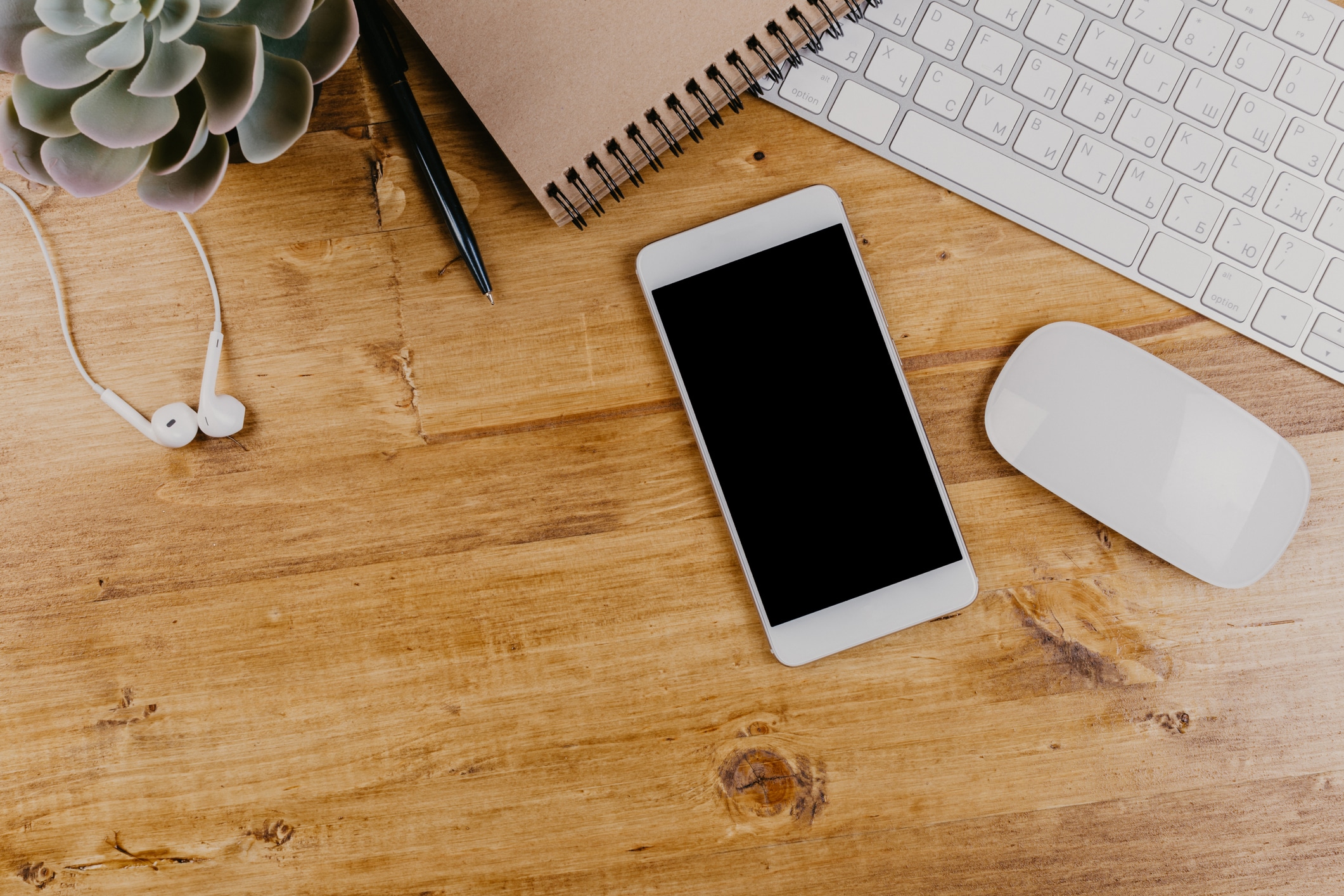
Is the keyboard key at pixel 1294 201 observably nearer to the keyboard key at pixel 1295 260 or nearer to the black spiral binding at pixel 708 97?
the keyboard key at pixel 1295 260

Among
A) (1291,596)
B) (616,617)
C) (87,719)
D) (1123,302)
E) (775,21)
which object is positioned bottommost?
(87,719)

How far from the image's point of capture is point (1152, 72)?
0.56 meters

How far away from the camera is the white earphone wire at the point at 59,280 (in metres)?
0.57

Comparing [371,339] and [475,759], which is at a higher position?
[371,339]

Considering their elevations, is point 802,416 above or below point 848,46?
below

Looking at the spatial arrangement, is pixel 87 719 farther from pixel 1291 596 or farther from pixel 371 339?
pixel 1291 596

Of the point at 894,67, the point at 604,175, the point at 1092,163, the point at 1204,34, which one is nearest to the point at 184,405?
the point at 604,175

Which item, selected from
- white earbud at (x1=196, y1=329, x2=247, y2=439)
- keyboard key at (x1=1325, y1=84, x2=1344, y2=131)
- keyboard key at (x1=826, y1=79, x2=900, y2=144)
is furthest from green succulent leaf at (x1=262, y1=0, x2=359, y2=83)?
keyboard key at (x1=1325, y1=84, x2=1344, y2=131)

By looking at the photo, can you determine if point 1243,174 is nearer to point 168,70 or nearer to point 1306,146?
point 1306,146

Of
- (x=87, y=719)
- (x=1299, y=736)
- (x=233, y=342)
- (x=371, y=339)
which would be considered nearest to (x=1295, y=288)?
(x=1299, y=736)

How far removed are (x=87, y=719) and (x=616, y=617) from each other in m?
0.40

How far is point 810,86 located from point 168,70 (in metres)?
0.40

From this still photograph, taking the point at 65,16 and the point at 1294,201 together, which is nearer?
the point at 65,16

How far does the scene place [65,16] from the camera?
1.30ft
